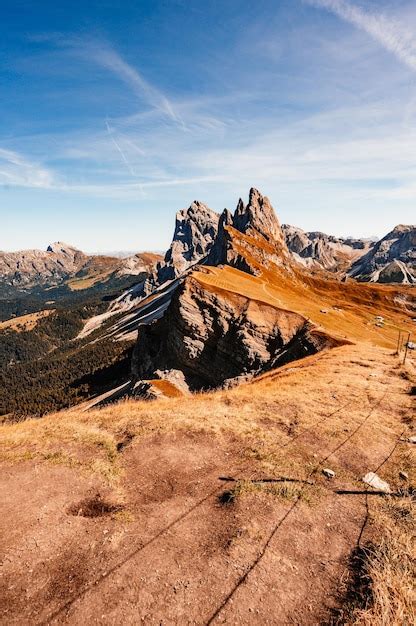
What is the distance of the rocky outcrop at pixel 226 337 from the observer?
6378cm

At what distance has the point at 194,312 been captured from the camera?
71.4m

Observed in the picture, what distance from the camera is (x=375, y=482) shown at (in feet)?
53.6

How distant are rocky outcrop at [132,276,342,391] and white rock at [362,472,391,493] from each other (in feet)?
134

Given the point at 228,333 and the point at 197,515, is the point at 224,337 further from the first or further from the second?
the point at 197,515

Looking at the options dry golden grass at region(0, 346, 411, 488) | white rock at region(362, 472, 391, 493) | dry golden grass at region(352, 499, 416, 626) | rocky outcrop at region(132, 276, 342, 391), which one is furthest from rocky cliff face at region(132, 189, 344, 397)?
dry golden grass at region(352, 499, 416, 626)

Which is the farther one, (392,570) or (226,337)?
(226,337)

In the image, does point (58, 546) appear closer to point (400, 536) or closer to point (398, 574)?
point (398, 574)

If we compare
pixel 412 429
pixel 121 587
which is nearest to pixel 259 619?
pixel 121 587

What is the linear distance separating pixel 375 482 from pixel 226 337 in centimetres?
5342

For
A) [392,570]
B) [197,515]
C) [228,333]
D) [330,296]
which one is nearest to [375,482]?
[392,570]

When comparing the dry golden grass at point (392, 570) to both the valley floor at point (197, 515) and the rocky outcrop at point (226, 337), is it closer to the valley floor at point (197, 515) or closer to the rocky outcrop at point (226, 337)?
the valley floor at point (197, 515)

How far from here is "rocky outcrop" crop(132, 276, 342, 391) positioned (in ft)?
209

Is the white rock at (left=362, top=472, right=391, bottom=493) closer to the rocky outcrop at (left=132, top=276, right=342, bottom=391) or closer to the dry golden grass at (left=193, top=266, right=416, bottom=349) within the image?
the rocky outcrop at (left=132, top=276, right=342, bottom=391)

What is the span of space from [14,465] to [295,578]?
1275 centimetres
